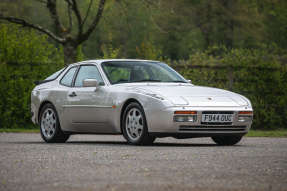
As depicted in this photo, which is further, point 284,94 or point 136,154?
point 284,94

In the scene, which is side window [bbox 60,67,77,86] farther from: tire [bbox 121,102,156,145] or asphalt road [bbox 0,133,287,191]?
asphalt road [bbox 0,133,287,191]

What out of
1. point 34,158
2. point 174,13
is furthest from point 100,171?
point 174,13

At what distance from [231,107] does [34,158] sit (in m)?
3.46

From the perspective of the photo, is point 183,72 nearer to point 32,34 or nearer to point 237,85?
point 237,85

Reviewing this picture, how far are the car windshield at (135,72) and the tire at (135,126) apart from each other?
88cm

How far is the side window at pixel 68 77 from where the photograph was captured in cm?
1232

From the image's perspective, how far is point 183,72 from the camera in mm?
17859

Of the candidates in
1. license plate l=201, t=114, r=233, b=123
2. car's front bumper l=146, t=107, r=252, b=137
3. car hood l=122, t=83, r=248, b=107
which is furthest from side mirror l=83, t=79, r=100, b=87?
license plate l=201, t=114, r=233, b=123

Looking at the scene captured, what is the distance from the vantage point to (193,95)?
1041 cm

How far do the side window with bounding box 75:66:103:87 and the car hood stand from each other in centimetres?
102

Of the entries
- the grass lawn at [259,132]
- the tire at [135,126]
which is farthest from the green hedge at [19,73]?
the tire at [135,126]

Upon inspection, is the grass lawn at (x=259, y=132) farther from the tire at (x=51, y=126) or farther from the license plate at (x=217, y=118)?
the license plate at (x=217, y=118)

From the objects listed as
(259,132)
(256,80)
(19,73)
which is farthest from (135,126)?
(19,73)

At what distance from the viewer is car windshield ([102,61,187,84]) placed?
11.4 meters
